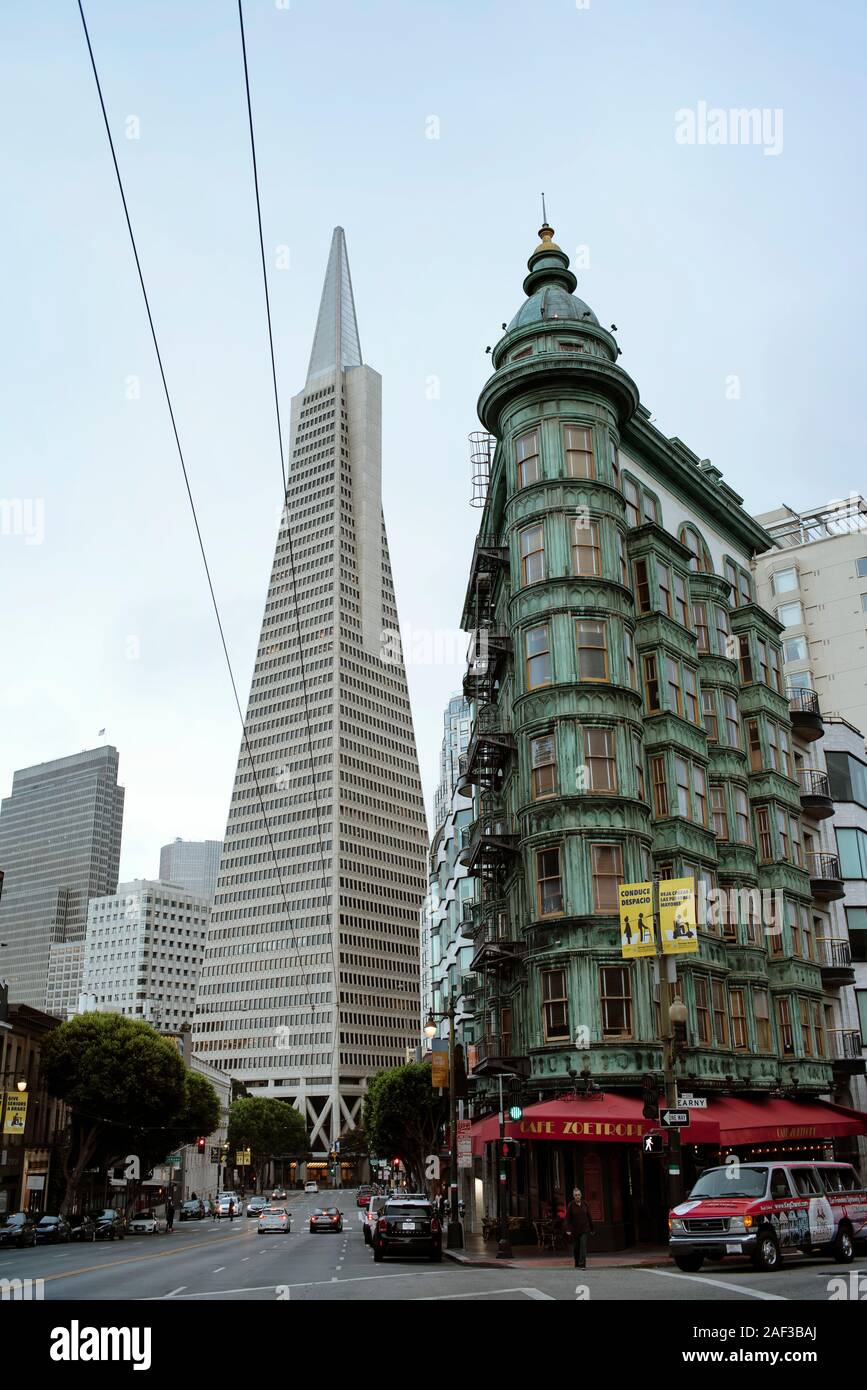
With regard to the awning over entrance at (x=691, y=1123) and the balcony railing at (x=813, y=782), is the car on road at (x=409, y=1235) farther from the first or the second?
the balcony railing at (x=813, y=782)

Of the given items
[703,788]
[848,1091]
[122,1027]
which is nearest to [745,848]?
[703,788]

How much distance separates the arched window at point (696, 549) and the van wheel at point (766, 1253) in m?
31.2

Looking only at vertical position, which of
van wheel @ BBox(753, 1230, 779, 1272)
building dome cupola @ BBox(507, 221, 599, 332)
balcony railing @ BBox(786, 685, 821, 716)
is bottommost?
van wheel @ BBox(753, 1230, 779, 1272)

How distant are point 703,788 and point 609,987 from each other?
1033 centimetres

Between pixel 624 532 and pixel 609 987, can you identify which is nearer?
pixel 609 987

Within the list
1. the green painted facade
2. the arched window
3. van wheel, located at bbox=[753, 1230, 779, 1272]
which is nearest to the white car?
the green painted facade

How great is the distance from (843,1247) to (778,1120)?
15902 millimetres

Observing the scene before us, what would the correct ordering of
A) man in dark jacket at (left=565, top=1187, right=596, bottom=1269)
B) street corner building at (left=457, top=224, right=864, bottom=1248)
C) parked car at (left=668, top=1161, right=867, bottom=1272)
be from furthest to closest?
street corner building at (left=457, top=224, right=864, bottom=1248) < man in dark jacket at (left=565, top=1187, right=596, bottom=1269) < parked car at (left=668, top=1161, right=867, bottom=1272)

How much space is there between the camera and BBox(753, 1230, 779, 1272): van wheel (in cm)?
2136

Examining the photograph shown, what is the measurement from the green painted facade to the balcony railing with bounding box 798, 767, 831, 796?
3.14m

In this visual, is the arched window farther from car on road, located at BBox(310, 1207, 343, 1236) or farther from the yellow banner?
the yellow banner

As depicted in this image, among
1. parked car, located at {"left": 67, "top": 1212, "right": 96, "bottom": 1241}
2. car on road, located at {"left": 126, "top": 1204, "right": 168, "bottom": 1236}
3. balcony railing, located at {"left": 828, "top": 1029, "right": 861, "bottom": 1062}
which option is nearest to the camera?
balcony railing, located at {"left": 828, "top": 1029, "right": 861, "bottom": 1062}
